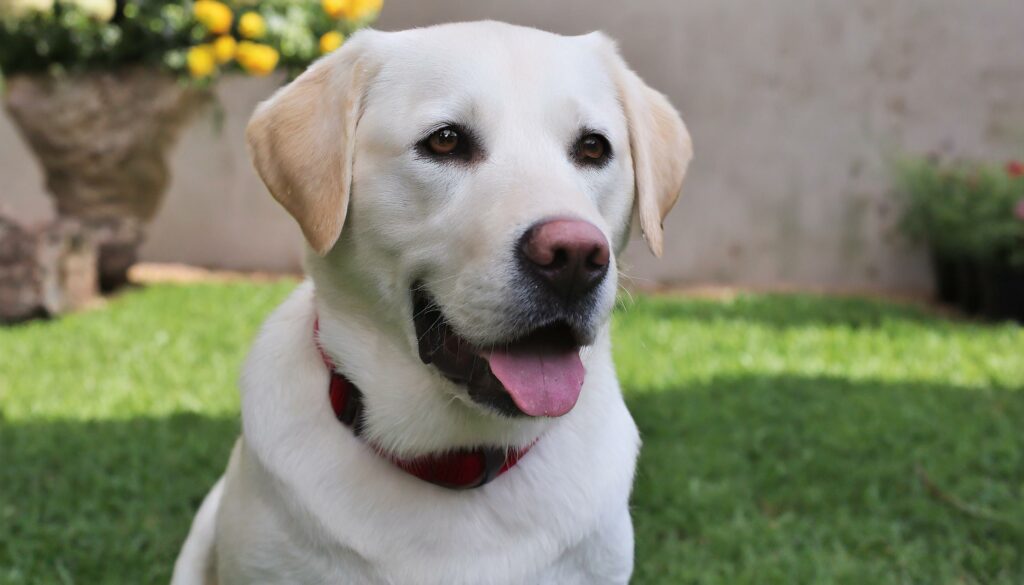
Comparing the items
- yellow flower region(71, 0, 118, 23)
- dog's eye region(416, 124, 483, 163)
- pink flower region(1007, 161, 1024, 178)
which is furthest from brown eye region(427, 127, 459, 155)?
yellow flower region(71, 0, 118, 23)

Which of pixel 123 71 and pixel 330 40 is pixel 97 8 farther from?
pixel 330 40

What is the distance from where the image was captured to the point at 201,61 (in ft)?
25.6

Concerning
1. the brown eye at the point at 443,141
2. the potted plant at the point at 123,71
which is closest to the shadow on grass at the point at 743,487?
the brown eye at the point at 443,141

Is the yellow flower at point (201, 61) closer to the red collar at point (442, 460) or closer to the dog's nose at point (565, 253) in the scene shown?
the red collar at point (442, 460)

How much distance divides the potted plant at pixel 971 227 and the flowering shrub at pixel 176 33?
4.49 meters

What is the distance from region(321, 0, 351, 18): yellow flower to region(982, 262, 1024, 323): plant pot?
16.8 feet

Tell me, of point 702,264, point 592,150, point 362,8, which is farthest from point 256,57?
point 592,150

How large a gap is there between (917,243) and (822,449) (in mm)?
4334

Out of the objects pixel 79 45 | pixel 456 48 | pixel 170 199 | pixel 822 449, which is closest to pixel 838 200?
pixel 822 449

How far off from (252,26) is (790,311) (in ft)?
14.9

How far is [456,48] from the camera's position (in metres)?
2.18

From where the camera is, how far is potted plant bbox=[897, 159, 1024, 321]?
7.12 meters

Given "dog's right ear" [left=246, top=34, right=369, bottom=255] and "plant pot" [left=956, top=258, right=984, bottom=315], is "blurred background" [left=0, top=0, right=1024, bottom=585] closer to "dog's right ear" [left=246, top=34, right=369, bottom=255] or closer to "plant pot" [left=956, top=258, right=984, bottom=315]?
"plant pot" [left=956, top=258, right=984, bottom=315]

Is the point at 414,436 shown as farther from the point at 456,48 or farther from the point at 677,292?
the point at 677,292
